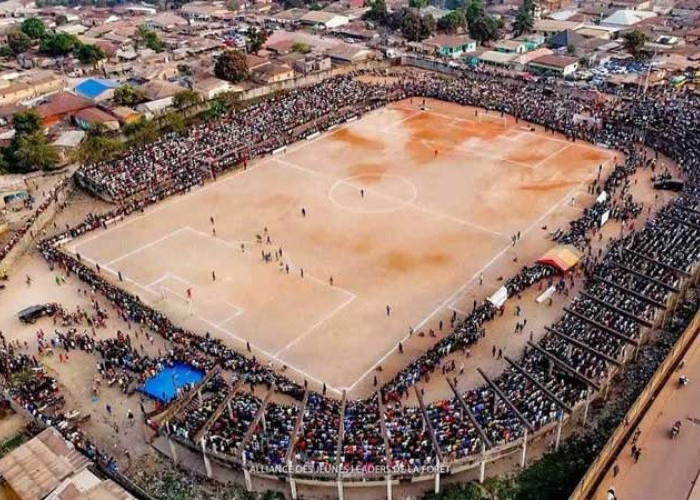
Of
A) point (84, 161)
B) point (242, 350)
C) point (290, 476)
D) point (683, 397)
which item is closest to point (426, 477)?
point (290, 476)

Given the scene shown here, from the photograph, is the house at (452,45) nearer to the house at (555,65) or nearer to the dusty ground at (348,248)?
the house at (555,65)

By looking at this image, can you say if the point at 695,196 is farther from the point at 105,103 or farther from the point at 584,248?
the point at 105,103

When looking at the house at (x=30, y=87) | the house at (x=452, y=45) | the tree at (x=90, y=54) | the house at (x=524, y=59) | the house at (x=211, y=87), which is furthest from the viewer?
the house at (x=452, y=45)

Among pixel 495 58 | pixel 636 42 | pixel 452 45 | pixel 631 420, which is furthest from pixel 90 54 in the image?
pixel 631 420

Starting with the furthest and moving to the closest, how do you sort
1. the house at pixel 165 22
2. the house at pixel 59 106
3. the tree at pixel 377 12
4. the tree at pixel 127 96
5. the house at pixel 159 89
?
the house at pixel 165 22, the tree at pixel 377 12, the house at pixel 159 89, the tree at pixel 127 96, the house at pixel 59 106

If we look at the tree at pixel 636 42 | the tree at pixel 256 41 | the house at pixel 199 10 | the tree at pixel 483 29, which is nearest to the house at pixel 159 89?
the tree at pixel 256 41

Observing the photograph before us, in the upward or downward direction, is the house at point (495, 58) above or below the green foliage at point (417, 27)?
below

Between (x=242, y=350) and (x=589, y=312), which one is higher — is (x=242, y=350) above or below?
below

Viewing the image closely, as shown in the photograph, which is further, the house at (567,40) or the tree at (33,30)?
the tree at (33,30)
